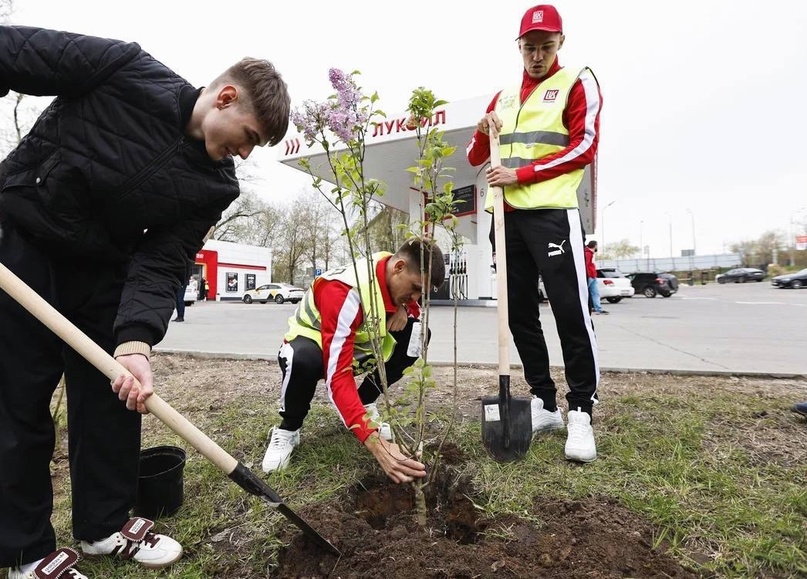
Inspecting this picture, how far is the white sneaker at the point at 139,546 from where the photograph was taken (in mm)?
1646

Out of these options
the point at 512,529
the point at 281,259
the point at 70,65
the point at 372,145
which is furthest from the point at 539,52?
the point at 281,259

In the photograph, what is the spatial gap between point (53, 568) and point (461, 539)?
135cm

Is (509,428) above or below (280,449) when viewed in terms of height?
above

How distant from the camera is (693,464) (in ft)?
6.83

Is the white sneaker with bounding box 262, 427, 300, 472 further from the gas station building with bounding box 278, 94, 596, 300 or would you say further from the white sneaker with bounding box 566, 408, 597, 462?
the gas station building with bounding box 278, 94, 596, 300

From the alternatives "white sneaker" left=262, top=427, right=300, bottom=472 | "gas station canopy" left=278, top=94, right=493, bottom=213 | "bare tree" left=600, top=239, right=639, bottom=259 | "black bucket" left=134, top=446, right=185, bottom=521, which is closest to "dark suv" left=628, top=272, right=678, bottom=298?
"gas station canopy" left=278, top=94, right=493, bottom=213

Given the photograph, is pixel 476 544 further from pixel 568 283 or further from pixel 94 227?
pixel 94 227

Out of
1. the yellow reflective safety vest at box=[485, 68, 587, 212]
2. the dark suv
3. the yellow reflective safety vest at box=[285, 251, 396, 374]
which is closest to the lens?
the yellow reflective safety vest at box=[285, 251, 396, 374]

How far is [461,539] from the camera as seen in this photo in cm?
174

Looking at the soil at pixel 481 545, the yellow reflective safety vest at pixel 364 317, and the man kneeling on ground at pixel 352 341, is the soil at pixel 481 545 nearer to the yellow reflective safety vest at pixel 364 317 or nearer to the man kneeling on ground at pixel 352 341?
the man kneeling on ground at pixel 352 341

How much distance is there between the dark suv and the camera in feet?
78.2

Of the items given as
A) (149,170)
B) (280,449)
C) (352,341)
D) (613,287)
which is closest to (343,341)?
(352,341)

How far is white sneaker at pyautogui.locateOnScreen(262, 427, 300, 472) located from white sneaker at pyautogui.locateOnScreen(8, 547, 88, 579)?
81cm

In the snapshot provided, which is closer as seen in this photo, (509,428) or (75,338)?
(75,338)
